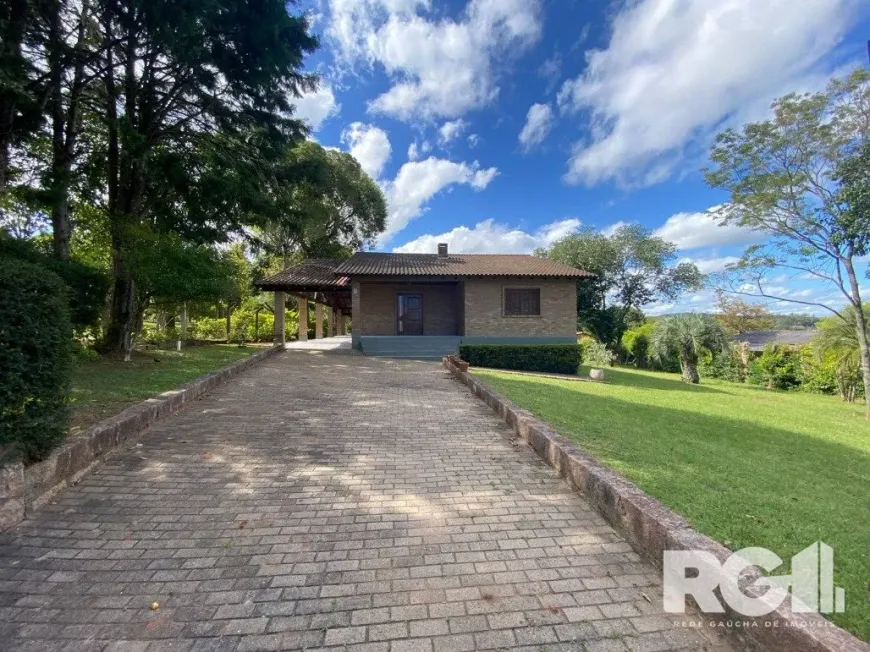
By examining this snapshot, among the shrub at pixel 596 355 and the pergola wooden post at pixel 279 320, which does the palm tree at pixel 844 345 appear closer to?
the shrub at pixel 596 355

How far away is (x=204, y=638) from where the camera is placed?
189 centimetres

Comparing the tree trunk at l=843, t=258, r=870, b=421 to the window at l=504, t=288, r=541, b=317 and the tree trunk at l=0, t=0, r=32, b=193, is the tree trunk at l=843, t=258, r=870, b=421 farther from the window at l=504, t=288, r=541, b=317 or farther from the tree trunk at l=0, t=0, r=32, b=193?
the tree trunk at l=0, t=0, r=32, b=193

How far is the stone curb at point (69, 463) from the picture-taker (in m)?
2.79

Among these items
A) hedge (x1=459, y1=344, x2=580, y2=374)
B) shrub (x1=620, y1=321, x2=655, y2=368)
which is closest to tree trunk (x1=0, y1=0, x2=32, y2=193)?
hedge (x1=459, y1=344, x2=580, y2=374)

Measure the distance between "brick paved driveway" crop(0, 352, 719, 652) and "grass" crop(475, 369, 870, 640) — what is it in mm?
807

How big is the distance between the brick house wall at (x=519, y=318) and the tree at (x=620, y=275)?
12686 millimetres

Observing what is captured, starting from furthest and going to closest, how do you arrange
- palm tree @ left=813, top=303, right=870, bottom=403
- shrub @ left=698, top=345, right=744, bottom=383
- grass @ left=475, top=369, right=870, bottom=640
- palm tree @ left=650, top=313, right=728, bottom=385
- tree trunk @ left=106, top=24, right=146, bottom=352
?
shrub @ left=698, top=345, right=744, bottom=383 → palm tree @ left=650, top=313, right=728, bottom=385 → palm tree @ left=813, top=303, right=870, bottom=403 → tree trunk @ left=106, top=24, right=146, bottom=352 → grass @ left=475, top=369, right=870, bottom=640

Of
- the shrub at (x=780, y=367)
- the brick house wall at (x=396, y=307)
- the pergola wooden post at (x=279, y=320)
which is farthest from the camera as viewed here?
the shrub at (x=780, y=367)

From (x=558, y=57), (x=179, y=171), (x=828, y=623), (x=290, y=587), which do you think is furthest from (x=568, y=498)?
(x=558, y=57)

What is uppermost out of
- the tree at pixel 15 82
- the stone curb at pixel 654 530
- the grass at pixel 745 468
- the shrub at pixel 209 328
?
the tree at pixel 15 82

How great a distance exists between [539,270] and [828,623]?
16.3m

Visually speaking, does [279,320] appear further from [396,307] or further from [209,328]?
[209,328]

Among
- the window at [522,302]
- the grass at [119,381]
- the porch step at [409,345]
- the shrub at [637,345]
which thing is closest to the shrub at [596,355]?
the shrub at [637,345]

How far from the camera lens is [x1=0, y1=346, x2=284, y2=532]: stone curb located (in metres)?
2.79
